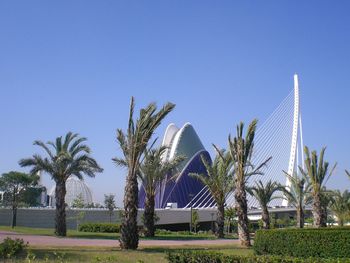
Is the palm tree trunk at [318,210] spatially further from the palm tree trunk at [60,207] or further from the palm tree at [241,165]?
the palm tree trunk at [60,207]

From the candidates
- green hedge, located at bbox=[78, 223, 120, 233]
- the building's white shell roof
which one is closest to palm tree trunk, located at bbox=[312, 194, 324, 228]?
green hedge, located at bbox=[78, 223, 120, 233]

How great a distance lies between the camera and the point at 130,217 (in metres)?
19.5

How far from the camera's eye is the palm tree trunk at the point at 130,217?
19016 millimetres

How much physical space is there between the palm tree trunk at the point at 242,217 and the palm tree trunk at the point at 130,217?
683cm

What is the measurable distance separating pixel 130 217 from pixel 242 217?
290 inches

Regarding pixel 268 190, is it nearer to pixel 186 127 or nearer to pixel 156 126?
pixel 156 126

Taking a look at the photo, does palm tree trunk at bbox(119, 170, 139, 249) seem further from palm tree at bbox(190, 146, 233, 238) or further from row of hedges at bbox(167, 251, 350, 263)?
palm tree at bbox(190, 146, 233, 238)

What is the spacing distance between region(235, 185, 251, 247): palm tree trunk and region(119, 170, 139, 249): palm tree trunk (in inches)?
269

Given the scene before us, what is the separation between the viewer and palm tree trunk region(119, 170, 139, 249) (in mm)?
19016

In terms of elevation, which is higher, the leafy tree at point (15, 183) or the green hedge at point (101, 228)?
the leafy tree at point (15, 183)

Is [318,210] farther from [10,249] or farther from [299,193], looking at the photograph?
[10,249]

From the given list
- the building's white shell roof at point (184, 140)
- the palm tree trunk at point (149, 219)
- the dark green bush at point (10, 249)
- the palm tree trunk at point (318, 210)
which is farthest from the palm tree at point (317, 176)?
the building's white shell roof at point (184, 140)

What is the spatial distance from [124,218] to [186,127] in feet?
221

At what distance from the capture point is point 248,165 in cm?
2486
